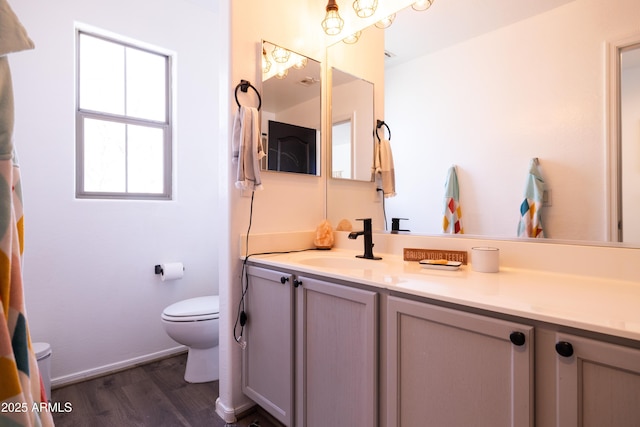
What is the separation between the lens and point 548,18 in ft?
4.09

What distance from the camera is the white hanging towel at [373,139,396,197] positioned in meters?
1.79

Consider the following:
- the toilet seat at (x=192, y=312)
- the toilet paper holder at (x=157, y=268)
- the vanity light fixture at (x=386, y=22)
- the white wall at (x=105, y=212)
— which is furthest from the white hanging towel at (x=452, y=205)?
the toilet paper holder at (x=157, y=268)

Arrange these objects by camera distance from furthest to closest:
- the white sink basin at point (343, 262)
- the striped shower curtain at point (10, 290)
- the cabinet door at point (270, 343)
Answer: the white sink basin at point (343, 262) < the cabinet door at point (270, 343) < the striped shower curtain at point (10, 290)

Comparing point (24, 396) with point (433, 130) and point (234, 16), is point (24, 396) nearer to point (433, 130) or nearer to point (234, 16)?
point (433, 130)

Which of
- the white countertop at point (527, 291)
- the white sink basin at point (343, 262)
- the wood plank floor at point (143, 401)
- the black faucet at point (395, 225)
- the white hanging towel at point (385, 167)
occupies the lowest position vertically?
the wood plank floor at point (143, 401)

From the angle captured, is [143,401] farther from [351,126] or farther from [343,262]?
[351,126]

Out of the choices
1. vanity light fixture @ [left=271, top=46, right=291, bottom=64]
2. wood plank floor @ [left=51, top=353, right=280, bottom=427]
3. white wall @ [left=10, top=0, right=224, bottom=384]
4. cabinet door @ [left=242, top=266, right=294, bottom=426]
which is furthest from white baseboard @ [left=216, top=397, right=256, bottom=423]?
vanity light fixture @ [left=271, top=46, right=291, bottom=64]

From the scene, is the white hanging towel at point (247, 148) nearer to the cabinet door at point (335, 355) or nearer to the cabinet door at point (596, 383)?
the cabinet door at point (335, 355)

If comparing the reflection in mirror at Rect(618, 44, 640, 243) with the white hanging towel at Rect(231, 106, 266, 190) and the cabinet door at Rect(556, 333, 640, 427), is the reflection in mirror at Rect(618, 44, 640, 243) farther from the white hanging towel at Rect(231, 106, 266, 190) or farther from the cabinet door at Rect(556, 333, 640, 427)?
the white hanging towel at Rect(231, 106, 266, 190)

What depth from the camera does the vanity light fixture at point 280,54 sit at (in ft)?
6.04

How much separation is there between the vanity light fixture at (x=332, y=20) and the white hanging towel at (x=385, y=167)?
75cm

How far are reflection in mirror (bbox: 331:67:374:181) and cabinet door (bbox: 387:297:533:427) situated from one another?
1112mm

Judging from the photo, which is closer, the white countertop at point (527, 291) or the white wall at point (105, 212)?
the white countertop at point (527, 291)

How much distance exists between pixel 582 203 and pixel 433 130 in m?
0.68
